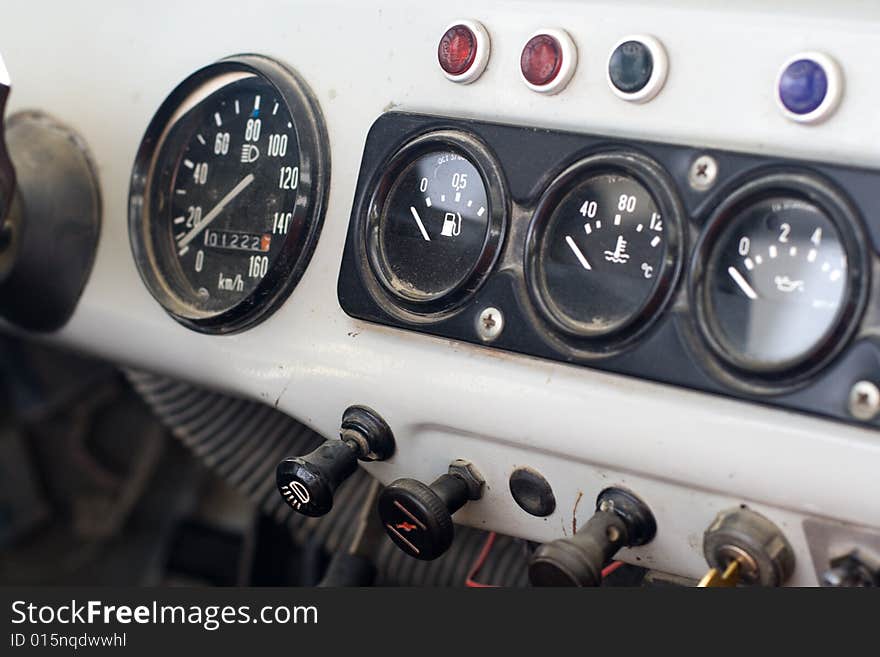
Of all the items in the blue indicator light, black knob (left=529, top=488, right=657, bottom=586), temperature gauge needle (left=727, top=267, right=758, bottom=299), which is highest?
the blue indicator light

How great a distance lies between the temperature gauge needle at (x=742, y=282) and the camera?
99cm

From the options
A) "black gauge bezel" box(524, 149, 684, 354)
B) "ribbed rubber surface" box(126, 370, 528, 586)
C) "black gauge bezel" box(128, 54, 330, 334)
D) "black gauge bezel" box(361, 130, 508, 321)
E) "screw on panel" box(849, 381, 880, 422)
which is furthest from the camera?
"ribbed rubber surface" box(126, 370, 528, 586)

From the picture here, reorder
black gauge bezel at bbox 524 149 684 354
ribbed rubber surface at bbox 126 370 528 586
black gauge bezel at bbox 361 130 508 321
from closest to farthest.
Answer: black gauge bezel at bbox 524 149 684 354 < black gauge bezel at bbox 361 130 508 321 < ribbed rubber surface at bbox 126 370 528 586

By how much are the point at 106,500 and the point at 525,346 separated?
4.85 feet

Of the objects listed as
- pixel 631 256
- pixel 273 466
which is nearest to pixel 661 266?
pixel 631 256

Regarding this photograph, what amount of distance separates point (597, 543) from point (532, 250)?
31 cm

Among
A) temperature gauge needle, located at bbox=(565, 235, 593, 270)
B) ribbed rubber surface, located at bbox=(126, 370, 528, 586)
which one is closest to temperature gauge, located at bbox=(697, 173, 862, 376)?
temperature gauge needle, located at bbox=(565, 235, 593, 270)

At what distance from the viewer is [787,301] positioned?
97 centimetres

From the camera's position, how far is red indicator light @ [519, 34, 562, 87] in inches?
43.4

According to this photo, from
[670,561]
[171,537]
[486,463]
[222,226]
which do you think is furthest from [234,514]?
[670,561]

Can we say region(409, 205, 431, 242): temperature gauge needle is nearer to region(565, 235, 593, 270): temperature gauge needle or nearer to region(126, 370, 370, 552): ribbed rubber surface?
region(565, 235, 593, 270): temperature gauge needle

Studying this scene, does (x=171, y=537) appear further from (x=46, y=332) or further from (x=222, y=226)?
(x=222, y=226)

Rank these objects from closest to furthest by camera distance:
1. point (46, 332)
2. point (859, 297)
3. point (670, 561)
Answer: point (859, 297) → point (670, 561) → point (46, 332)

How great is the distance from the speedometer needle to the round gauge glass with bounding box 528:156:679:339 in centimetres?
44
